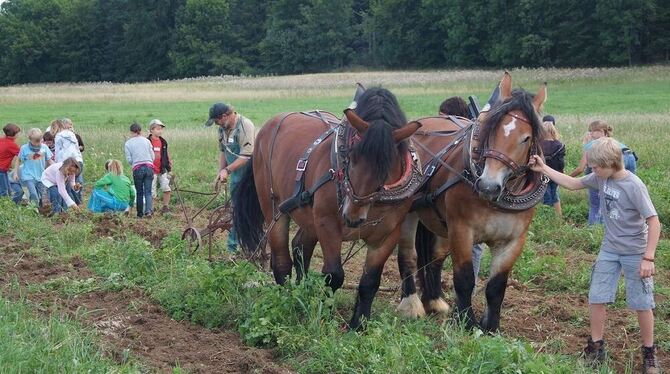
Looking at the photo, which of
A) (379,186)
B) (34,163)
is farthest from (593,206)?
(34,163)

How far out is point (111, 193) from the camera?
1238 centimetres

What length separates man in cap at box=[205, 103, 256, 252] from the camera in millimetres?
8703

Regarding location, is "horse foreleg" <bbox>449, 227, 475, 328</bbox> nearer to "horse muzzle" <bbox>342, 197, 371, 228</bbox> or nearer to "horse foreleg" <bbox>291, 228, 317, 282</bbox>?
"horse muzzle" <bbox>342, 197, 371, 228</bbox>

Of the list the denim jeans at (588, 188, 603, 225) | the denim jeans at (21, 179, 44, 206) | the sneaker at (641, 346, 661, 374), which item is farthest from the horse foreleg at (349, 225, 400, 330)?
the denim jeans at (21, 179, 44, 206)

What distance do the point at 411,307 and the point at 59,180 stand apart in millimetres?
7145

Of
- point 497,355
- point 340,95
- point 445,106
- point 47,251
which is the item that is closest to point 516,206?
point 497,355

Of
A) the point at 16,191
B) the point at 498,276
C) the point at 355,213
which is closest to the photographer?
the point at 355,213

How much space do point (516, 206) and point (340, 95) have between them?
36.3 meters

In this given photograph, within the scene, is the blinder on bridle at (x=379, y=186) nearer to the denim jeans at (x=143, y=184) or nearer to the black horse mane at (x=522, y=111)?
the black horse mane at (x=522, y=111)

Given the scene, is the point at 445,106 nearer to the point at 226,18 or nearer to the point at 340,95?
the point at 340,95

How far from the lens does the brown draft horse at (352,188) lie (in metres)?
5.48

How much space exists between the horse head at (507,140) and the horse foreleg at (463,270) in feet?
1.62

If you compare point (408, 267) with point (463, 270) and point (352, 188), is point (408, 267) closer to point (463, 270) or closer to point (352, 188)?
point (463, 270)

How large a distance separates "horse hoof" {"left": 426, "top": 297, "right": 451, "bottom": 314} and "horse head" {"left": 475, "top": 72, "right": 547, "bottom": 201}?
5.34ft
